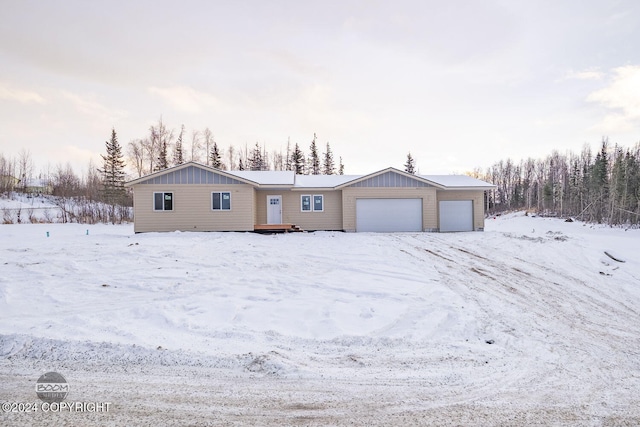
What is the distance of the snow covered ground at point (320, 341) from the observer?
2486 mm

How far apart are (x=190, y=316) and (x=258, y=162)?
136 feet

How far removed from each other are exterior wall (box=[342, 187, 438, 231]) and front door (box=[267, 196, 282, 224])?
4.04 meters

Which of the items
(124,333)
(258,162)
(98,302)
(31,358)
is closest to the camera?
(31,358)

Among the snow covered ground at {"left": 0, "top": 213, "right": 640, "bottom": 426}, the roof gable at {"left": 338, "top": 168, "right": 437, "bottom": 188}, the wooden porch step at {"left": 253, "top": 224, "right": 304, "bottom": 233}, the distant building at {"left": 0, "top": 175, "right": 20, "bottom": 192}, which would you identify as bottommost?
the snow covered ground at {"left": 0, "top": 213, "right": 640, "bottom": 426}

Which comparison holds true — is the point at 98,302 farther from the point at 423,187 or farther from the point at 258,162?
the point at 258,162

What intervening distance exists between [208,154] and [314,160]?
14.7 meters

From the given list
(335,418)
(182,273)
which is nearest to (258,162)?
(182,273)

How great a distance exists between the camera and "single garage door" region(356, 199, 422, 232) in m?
18.2

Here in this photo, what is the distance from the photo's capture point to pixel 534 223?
30.2 meters

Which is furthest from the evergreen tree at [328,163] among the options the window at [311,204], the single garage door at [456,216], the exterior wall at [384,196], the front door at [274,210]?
the single garage door at [456,216]

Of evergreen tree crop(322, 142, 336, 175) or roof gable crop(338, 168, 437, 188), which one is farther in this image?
evergreen tree crop(322, 142, 336, 175)

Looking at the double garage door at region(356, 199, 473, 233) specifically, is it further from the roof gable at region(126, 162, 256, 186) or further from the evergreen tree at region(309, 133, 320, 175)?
the evergreen tree at region(309, 133, 320, 175)

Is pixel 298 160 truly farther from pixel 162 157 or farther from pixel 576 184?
pixel 576 184

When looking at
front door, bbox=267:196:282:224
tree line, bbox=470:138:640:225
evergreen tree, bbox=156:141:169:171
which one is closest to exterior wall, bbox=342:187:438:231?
front door, bbox=267:196:282:224
